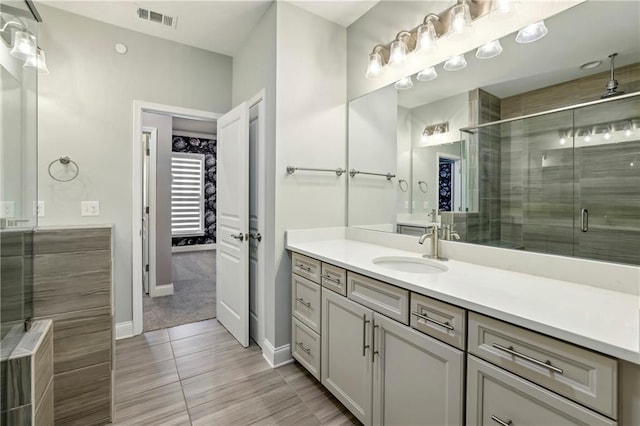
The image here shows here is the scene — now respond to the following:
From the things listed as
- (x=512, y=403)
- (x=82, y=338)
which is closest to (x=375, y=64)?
(x=512, y=403)

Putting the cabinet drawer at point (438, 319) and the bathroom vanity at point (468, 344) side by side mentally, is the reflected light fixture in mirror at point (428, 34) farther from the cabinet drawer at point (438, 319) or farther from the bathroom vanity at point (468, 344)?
the cabinet drawer at point (438, 319)

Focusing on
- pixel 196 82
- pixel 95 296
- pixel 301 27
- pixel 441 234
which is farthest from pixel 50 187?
pixel 441 234

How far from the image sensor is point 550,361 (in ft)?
2.76

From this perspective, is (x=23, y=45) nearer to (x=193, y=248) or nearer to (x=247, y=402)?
(x=247, y=402)

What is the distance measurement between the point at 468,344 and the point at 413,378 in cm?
35

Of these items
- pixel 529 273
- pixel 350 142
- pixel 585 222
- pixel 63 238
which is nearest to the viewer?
pixel 585 222

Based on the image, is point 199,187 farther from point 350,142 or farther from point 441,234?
point 441,234

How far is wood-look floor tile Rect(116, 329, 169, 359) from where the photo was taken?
8.00ft

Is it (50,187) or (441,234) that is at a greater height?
(50,187)

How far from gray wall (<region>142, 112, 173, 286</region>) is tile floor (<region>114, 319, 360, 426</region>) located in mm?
1303

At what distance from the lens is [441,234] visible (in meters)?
1.79

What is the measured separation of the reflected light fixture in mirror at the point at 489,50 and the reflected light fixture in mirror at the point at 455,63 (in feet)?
0.29

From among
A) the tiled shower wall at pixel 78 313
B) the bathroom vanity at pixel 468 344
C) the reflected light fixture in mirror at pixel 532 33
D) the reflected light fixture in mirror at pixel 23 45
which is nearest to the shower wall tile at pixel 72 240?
the tiled shower wall at pixel 78 313

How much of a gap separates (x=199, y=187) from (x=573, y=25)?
6.91 meters
